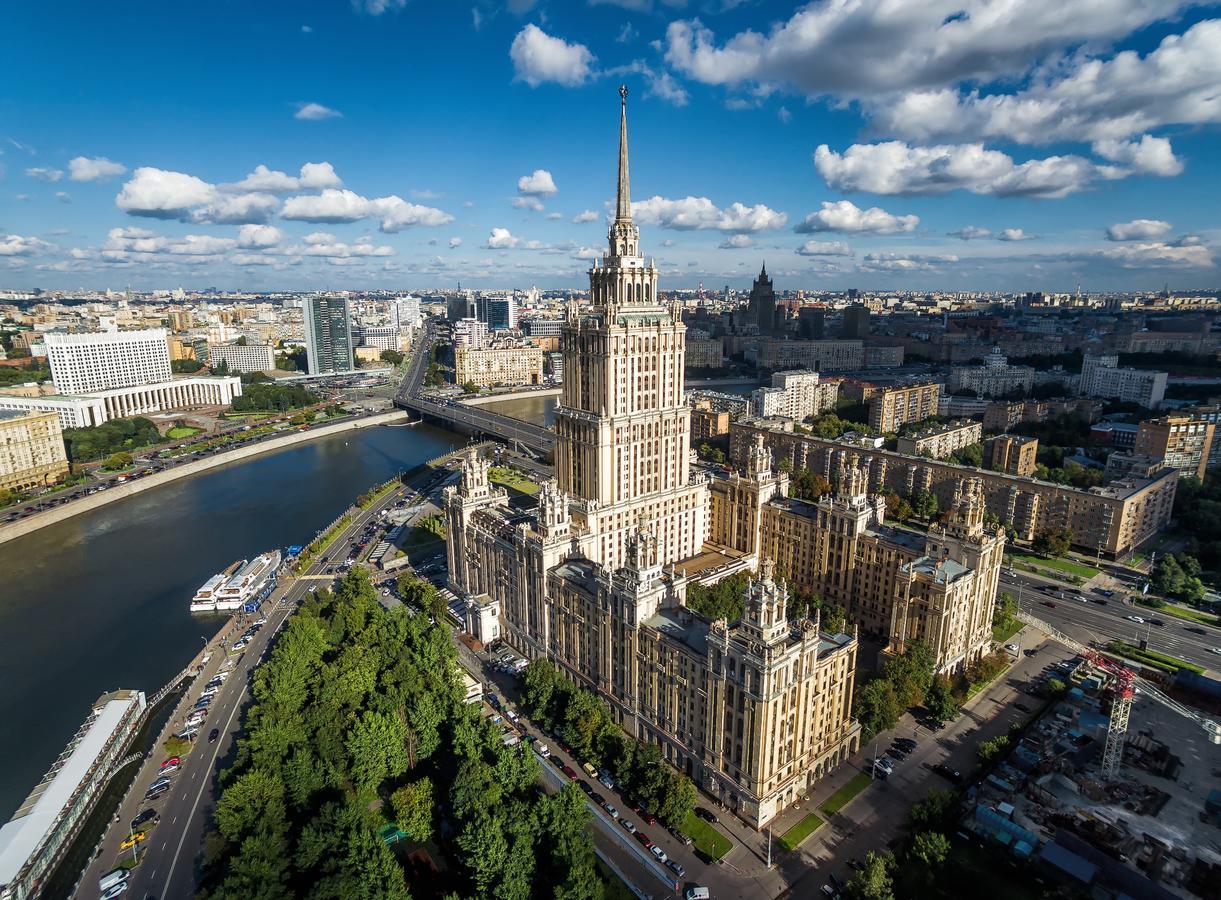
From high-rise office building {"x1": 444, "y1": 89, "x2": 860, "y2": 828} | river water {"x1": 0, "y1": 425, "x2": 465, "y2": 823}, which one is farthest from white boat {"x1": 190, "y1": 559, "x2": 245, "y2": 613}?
high-rise office building {"x1": 444, "y1": 89, "x2": 860, "y2": 828}

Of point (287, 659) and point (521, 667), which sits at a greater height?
point (287, 659)

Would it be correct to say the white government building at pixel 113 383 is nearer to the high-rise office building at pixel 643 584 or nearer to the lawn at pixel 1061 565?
the high-rise office building at pixel 643 584

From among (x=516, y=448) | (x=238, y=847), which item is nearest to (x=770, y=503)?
(x=238, y=847)

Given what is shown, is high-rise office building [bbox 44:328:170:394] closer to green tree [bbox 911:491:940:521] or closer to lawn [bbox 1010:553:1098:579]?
green tree [bbox 911:491:940:521]

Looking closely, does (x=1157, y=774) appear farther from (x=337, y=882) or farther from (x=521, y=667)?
(x=337, y=882)

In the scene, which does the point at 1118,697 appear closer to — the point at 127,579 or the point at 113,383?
the point at 127,579

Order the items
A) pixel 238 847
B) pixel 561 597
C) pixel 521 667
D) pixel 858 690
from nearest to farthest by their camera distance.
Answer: pixel 238 847, pixel 858 690, pixel 561 597, pixel 521 667

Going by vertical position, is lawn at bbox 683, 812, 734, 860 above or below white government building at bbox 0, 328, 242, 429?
below

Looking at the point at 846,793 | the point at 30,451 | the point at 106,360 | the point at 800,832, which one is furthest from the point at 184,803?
the point at 106,360
